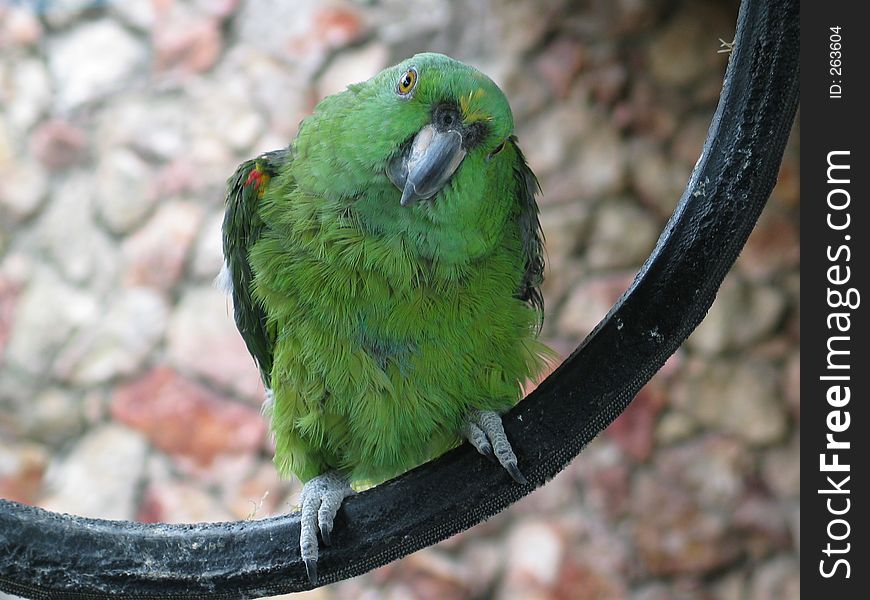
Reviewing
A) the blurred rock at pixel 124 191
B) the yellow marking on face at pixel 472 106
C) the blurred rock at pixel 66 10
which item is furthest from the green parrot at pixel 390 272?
the blurred rock at pixel 66 10

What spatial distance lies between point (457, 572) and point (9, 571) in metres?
2.20

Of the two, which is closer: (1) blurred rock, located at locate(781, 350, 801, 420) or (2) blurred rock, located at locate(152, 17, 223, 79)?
(1) blurred rock, located at locate(781, 350, 801, 420)

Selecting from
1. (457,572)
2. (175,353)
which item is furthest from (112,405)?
(457,572)

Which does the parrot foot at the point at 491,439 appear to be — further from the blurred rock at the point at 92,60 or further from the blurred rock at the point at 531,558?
the blurred rock at the point at 92,60

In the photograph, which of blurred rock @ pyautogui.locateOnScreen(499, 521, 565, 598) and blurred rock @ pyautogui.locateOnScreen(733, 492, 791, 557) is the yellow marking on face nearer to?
blurred rock @ pyautogui.locateOnScreen(499, 521, 565, 598)

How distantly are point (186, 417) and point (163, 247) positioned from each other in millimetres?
661

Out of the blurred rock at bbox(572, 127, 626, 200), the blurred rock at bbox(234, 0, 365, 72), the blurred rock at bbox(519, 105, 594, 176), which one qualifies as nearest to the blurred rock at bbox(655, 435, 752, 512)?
the blurred rock at bbox(572, 127, 626, 200)

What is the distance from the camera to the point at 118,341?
3.44 metres

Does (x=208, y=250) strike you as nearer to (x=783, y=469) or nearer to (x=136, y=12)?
(x=136, y=12)

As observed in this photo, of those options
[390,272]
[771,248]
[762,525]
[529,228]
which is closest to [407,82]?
[390,272]

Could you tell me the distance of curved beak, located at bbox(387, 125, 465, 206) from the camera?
1.45 meters

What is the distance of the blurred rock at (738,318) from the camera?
10.6ft

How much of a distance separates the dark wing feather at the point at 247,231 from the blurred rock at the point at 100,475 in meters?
1.65

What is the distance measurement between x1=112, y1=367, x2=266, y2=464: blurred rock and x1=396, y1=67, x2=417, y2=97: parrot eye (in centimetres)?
202
